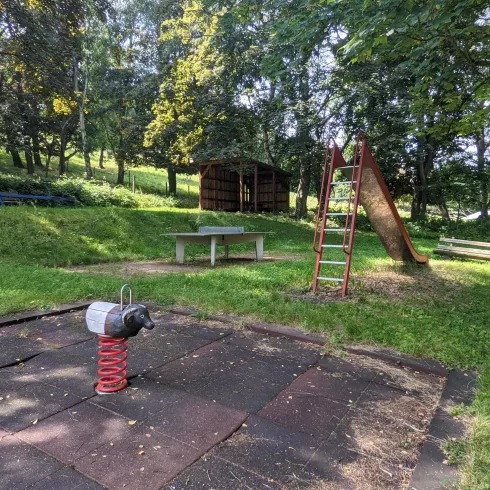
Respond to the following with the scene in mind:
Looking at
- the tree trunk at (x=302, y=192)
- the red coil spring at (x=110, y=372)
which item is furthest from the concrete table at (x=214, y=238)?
the tree trunk at (x=302, y=192)

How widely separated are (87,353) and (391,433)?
2287mm

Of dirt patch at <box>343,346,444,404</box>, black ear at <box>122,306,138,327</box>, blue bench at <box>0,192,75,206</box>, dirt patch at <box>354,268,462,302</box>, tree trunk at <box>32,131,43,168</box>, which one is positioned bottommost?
dirt patch at <box>354,268,462,302</box>

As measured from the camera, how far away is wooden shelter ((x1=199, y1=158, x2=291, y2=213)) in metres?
19.5

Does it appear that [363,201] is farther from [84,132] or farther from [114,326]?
[84,132]

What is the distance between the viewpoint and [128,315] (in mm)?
2254

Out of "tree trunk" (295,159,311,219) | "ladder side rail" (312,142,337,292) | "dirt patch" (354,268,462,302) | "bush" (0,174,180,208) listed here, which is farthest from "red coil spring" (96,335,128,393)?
"tree trunk" (295,159,311,219)

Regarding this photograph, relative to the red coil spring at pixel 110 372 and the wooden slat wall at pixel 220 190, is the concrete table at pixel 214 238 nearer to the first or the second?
the red coil spring at pixel 110 372

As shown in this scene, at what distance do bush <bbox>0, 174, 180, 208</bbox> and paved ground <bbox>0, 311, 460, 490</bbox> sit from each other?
1134cm

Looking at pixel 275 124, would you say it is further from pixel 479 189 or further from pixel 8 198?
pixel 479 189

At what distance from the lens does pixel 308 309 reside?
421 centimetres

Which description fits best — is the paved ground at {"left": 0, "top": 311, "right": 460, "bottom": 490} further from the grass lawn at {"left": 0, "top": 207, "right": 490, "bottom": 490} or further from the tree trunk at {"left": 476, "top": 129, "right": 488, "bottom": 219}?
the tree trunk at {"left": 476, "top": 129, "right": 488, "bottom": 219}

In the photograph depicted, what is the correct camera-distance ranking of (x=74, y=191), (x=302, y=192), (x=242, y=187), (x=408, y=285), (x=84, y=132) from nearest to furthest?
1. (x=408, y=285)
2. (x=74, y=191)
3. (x=242, y=187)
4. (x=302, y=192)
5. (x=84, y=132)

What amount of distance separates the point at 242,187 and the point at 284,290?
14.8m

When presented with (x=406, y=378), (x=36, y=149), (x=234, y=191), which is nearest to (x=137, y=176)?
(x=36, y=149)
